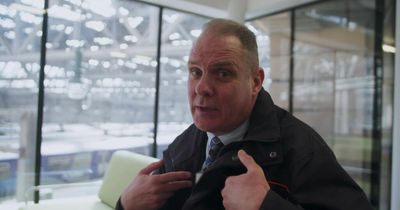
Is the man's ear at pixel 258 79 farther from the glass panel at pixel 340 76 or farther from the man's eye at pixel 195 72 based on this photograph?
the glass panel at pixel 340 76

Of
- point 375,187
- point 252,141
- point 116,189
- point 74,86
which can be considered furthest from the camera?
point 74,86

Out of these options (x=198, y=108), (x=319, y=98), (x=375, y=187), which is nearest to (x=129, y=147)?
(x=319, y=98)

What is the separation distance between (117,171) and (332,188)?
8.27 ft

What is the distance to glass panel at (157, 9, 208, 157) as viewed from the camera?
4.58m

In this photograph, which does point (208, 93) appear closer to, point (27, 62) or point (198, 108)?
point (198, 108)

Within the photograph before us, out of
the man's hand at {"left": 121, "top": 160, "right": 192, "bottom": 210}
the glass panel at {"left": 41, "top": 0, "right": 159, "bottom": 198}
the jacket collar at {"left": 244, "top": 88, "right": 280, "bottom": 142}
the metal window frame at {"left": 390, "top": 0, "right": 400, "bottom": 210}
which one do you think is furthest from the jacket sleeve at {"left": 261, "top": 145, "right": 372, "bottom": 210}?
the glass panel at {"left": 41, "top": 0, "right": 159, "bottom": 198}

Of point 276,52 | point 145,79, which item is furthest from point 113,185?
point 276,52

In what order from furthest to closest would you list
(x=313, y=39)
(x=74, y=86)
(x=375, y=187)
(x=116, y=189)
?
(x=313, y=39) → (x=74, y=86) → (x=375, y=187) → (x=116, y=189)

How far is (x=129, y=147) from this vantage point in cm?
442

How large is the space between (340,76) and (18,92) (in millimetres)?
3361

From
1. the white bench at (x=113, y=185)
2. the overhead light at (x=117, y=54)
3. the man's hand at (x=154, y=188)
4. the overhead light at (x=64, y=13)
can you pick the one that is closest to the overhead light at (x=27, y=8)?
the overhead light at (x=64, y=13)

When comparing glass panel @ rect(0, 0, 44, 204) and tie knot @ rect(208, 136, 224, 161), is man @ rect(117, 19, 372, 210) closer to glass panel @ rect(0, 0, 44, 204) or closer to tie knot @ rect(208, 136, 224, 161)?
tie knot @ rect(208, 136, 224, 161)

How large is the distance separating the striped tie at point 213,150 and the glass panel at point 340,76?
284 cm

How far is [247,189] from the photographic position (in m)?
0.84
